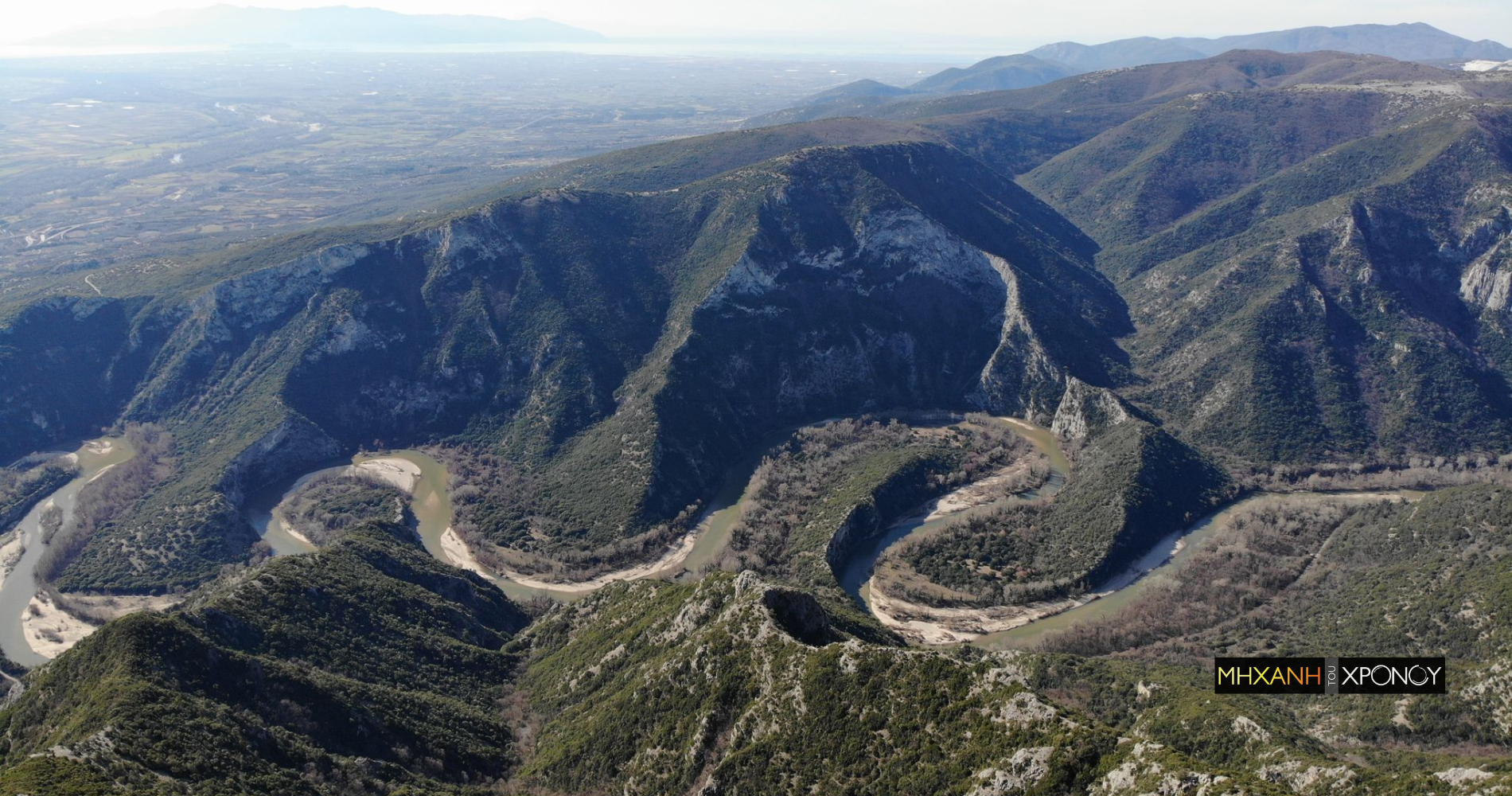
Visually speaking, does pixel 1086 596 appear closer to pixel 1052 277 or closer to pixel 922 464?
pixel 922 464

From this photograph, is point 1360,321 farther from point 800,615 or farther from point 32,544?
point 32,544

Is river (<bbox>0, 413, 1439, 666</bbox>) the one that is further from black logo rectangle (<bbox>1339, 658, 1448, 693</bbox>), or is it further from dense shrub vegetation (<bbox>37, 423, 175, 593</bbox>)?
black logo rectangle (<bbox>1339, 658, 1448, 693</bbox>)

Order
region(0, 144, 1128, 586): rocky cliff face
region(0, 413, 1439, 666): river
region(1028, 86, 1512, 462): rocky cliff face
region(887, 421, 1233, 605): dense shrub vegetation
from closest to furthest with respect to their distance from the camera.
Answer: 1. region(0, 413, 1439, 666): river
2. region(887, 421, 1233, 605): dense shrub vegetation
3. region(1028, 86, 1512, 462): rocky cliff face
4. region(0, 144, 1128, 586): rocky cliff face

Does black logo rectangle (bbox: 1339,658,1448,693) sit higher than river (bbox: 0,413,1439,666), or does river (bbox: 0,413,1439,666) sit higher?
black logo rectangle (bbox: 1339,658,1448,693)

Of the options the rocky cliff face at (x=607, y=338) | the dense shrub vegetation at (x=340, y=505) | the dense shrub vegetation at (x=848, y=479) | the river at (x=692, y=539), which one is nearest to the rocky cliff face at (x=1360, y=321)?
the river at (x=692, y=539)

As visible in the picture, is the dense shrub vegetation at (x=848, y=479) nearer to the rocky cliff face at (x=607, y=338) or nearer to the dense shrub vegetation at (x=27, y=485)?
the rocky cliff face at (x=607, y=338)

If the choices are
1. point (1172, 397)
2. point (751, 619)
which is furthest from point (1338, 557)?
point (751, 619)

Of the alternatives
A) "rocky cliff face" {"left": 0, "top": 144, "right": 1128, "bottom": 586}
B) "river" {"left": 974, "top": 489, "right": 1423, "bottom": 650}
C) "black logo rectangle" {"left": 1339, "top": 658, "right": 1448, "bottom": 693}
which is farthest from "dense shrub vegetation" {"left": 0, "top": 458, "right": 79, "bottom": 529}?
"black logo rectangle" {"left": 1339, "top": 658, "right": 1448, "bottom": 693}
